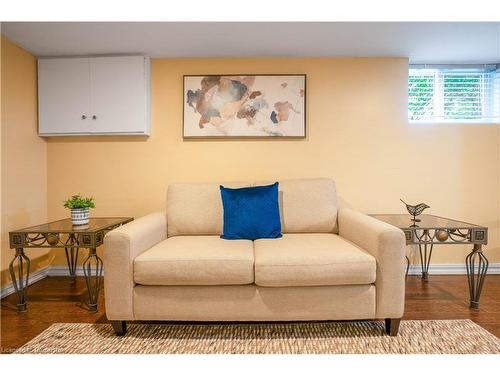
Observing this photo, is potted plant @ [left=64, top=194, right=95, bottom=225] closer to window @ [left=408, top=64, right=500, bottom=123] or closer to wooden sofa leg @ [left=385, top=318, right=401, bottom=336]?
wooden sofa leg @ [left=385, top=318, right=401, bottom=336]

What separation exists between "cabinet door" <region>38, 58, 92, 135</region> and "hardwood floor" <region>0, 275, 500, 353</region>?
147 cm

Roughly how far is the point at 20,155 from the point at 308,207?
2551mm

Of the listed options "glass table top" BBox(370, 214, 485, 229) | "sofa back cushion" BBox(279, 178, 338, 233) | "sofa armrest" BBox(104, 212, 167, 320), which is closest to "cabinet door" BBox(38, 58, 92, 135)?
"sofa armrest" BBox(104, 212, 167, 320)

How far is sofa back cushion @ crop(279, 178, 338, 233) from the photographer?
266 centimetres

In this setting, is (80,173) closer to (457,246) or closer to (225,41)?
(225,41)

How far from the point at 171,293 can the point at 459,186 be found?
2891mm

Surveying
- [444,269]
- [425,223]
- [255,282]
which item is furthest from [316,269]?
[444,269]

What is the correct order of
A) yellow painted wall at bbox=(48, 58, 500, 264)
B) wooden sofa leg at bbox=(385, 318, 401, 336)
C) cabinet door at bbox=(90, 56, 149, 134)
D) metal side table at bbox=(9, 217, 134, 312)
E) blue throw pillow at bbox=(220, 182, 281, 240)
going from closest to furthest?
wooden sofa leg at bbox=(385, 318, 401, 336)
metal side table at bbox=(9, 217, 134, 312)
blue throw pillow at bbox=(220, 182, 281, 240)
cabinet door at bbox=(90, 56, 149, 134)
yellow painted wall at bbox=(48, 58, 500, 264)

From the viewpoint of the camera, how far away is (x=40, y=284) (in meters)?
2.98

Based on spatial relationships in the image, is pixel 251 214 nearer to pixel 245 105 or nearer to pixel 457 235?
pixel 245 105

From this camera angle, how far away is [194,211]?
2.66 meters

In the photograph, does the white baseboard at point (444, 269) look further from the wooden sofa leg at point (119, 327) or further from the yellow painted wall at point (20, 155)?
the yellow painted wall at point (20, 155)

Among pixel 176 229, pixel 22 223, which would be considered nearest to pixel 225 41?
pixel 176 229

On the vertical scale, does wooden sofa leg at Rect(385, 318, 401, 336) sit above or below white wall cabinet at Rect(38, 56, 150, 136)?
below
